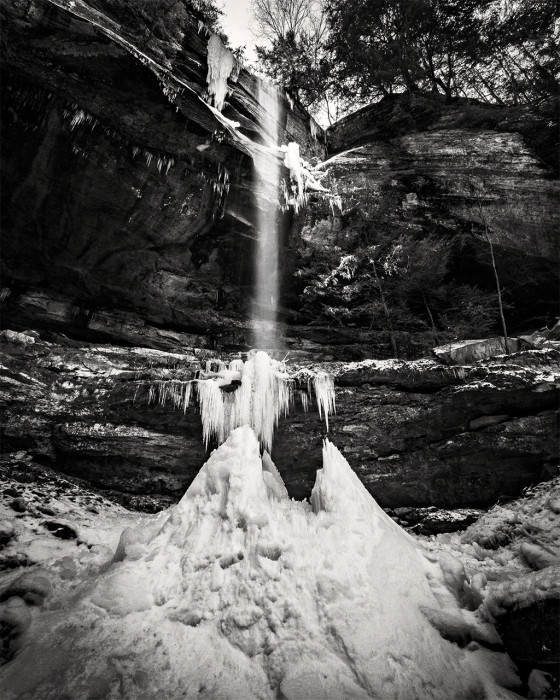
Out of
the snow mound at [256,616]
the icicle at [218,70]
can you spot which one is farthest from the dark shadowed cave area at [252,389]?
the icicle at [218,70]

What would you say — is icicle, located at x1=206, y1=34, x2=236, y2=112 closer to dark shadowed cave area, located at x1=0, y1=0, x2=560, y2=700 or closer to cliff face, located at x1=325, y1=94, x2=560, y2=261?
dark shadowed cave area, located at x1=0, y1=0, x2=560, y2=700

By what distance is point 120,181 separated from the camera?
992cm

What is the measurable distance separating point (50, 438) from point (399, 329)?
11558 mm

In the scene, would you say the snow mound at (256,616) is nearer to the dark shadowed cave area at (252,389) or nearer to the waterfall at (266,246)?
the dark shadowed cave area at (252,389)

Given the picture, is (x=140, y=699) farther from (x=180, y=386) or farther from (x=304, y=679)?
(x=180, y=386)

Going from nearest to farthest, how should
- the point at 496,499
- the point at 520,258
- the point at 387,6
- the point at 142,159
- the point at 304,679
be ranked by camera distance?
the point at 304,679 < the point at 496,499 < the point at 142,159 < the point at 520,258 < the point at 387,6

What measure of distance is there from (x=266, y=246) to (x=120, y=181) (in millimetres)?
5013

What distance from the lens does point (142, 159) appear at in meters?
9.81

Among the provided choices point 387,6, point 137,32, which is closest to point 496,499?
point 137,32

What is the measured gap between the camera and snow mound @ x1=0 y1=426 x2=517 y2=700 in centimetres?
278

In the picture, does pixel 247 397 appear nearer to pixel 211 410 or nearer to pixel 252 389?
pixel 252 389

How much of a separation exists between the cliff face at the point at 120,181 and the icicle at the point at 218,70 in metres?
0.27

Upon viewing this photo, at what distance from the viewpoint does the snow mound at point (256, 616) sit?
278 centimetres

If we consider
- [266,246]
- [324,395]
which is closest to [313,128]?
[266,246]
